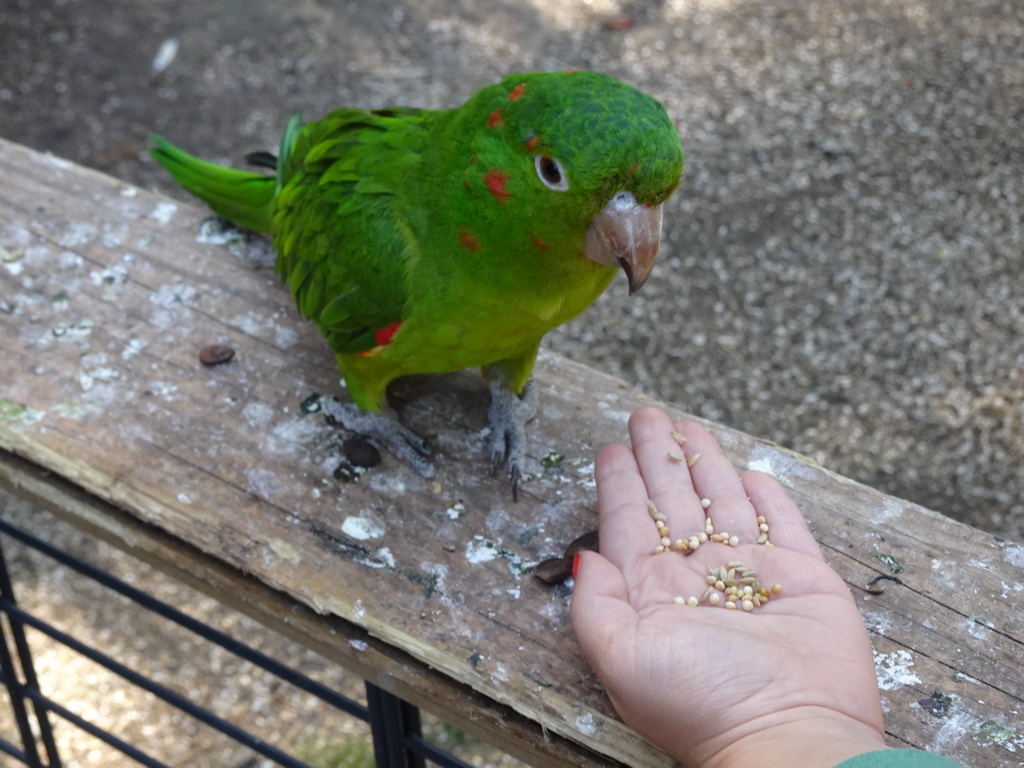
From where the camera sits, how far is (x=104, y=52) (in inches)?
174

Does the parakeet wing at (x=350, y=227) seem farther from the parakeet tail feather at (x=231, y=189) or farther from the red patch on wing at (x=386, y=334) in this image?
the parakeet tail feather at (x=231, y=189)

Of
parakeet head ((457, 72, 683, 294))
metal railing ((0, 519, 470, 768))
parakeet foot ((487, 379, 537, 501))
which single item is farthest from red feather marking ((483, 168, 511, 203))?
metal railing ((0, 519, 470, 768))

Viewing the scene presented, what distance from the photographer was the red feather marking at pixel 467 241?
1.35 meters

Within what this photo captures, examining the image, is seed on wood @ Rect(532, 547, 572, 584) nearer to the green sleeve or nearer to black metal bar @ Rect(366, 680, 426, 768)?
black metal bar @ Rect(366, 680, 426, 768)

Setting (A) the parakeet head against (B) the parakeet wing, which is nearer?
(A) the parakeet head

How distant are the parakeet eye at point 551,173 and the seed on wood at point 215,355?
71 centimetres

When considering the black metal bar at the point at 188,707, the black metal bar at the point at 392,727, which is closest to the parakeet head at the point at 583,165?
the black metal bar at the point at 392,727

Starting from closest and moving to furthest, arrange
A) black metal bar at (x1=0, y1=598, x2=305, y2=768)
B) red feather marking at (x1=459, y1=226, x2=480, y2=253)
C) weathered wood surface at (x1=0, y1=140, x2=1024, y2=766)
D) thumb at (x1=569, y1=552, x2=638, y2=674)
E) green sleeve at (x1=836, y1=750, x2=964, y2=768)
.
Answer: green sleeve at (x1=836, y1=750, x2=964, y2=768) → thumb at (x1=569, y1=552, x2=638, y2=674) → weathered wood surface at (x1=0, y1=140, x2=1024, y2=766) → red feather marking at (x1=459, y1=226, x2=480, y2=253) → black metal bar at (x1=0, y1=598, x2=305, y2=768)

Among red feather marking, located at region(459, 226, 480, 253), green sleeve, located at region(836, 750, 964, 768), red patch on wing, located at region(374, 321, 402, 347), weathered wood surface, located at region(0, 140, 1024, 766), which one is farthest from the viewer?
red patch on wing, located at region(374, 321, 402, 347)

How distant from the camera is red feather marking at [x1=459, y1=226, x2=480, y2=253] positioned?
53.3 inches

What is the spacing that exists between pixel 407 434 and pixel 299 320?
0.39 meters

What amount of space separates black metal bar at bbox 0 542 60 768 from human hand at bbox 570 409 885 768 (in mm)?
1218

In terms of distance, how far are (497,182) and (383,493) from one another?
1.66ft

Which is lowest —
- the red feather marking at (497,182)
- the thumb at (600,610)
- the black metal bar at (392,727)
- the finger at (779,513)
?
the black metal bar at (392,727)
